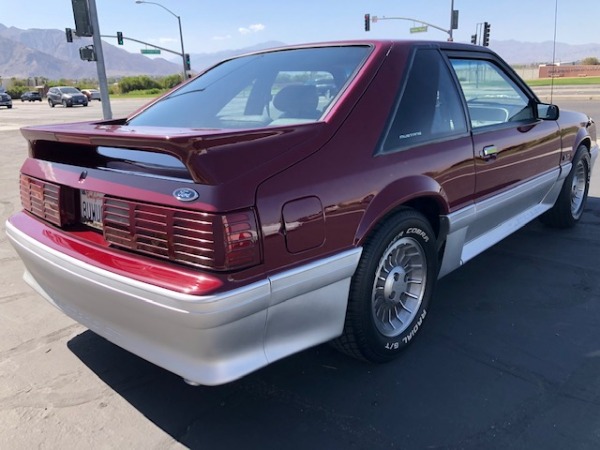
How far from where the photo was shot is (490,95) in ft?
13.5

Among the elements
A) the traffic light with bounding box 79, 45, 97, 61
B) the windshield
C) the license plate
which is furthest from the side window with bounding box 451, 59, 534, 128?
the traffic light with bounding box 79, 45, 97, 61

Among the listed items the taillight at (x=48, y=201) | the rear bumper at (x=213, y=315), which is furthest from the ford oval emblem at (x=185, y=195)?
the taillight at (x=48, y=201)

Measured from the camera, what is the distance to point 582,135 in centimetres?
486

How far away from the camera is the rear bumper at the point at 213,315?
6.35 ft

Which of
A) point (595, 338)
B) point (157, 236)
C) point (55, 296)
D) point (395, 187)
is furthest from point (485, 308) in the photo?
point (55, 296)

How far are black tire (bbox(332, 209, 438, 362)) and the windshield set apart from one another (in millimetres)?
733

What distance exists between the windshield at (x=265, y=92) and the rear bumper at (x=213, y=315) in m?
0.89

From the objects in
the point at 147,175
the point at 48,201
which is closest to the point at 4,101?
the point at 48,201

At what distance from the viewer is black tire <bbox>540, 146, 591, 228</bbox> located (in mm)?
4816

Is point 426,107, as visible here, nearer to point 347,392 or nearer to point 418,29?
point 347,392

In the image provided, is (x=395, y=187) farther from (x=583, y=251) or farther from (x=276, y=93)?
(x=583, y=251)

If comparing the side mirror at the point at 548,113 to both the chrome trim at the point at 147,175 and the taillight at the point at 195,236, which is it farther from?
the chrome trim at the point at 147,175

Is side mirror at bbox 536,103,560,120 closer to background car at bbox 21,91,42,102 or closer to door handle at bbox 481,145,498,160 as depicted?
door handle at bbox 481,145,498,160

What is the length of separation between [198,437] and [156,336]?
0.54m
